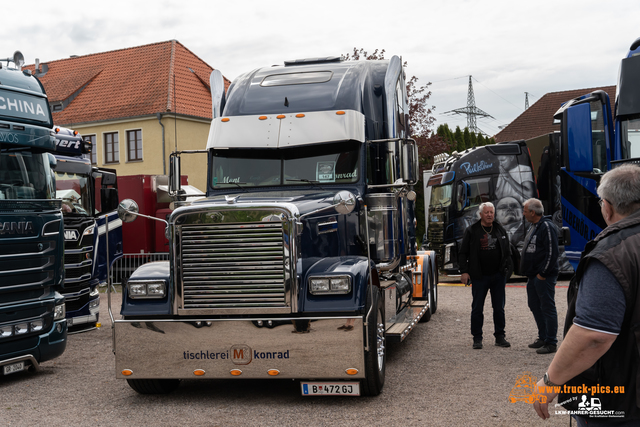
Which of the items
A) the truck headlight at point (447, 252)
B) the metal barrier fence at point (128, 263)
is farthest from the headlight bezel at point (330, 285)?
the metal barrier fence at point (128, 263)

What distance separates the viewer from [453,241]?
17.7 meters

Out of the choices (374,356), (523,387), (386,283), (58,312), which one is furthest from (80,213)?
(523,387)

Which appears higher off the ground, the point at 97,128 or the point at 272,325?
the point at 97,128

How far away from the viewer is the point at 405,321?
27.2ft

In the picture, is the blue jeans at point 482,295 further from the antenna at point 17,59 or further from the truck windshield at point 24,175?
the antenna at point 17,59

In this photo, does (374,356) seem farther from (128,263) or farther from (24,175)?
(128,263)

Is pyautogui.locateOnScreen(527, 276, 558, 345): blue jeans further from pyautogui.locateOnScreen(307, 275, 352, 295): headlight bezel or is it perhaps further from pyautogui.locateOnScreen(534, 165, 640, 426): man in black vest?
pyautogui.locateOnScreen(534, 165, 640, 426): man in black vest

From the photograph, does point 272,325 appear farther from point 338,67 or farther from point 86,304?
point 86,304

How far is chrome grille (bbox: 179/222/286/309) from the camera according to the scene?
6023mm

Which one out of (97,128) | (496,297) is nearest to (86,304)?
(496,297)

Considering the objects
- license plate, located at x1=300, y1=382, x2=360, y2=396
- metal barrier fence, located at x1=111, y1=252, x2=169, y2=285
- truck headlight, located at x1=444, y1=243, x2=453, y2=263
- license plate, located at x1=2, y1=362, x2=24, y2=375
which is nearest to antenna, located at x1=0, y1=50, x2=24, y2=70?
license plate, located at x1=2, y1=362, x2=24, y2=375

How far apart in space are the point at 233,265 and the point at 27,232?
2.76 m

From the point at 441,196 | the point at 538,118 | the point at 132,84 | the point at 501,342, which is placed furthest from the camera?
the point at 538,118

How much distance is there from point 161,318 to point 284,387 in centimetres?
153
